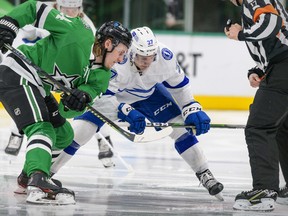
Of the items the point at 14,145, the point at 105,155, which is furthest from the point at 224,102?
the point at 14,145

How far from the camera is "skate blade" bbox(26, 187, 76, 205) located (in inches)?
143

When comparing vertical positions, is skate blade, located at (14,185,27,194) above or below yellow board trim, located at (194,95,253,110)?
above

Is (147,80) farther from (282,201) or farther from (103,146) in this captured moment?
(103,146)

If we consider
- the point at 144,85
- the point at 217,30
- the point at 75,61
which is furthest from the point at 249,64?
the point at 75,61

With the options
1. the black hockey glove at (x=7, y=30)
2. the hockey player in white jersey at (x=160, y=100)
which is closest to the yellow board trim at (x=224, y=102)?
the hockey player in white jersey at (x=160, y=100)

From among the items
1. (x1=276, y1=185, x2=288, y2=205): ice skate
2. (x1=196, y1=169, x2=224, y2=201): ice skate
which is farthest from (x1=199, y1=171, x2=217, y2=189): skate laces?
(x1=276, y1=185, x2=288, y2=205): ice skate

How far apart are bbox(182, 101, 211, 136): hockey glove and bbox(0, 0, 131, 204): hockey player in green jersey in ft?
1.78

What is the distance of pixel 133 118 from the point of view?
4070mm

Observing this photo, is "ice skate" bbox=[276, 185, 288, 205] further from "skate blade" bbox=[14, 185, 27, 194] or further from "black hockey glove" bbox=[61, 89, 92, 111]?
"skate blade" bbox=[14, 185, 27, 194]

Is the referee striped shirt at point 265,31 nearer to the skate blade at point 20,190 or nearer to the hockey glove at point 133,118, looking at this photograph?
the hockey glove at point 133,118

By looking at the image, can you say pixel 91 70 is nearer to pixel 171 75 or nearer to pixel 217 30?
pixel 171 75

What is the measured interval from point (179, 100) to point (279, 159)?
0.59 metres

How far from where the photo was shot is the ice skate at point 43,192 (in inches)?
142

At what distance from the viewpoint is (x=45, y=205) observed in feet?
11.9
